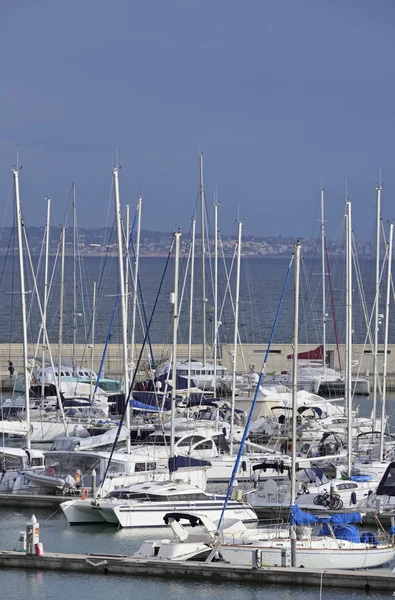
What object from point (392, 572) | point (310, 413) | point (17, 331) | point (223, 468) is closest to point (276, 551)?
point (392, 572)

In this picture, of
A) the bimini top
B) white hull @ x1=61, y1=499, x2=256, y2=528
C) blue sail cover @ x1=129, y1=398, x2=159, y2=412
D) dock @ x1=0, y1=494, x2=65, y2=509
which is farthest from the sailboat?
blue sail cover @ x1=129, y1=398, x2=159, y2=412

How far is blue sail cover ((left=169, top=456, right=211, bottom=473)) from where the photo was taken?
118 feet

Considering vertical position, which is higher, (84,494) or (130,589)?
(84,494)

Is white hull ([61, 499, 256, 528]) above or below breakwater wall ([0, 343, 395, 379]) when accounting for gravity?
below

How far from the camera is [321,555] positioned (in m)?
28.1

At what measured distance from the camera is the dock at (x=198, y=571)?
27094 millimetres

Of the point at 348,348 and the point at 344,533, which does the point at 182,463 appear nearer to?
the point at 348,348

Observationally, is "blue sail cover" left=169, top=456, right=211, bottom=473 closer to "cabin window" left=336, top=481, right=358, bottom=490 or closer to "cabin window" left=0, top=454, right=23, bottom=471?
"cabin window" left=336, top=481, right=358, bottom=490

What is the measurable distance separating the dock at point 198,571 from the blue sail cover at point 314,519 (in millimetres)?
2197

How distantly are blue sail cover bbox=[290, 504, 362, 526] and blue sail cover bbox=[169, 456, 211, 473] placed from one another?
6484 mm

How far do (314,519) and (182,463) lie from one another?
712cm

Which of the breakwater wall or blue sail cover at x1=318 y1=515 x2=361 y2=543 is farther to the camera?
the breakwater wall

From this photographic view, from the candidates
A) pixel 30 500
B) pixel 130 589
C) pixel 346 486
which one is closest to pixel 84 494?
pixel 30 500

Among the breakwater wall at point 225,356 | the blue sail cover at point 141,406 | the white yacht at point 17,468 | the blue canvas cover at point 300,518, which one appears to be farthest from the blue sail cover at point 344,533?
the breakwater wall at point 225,356
